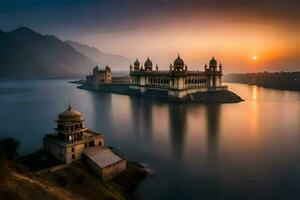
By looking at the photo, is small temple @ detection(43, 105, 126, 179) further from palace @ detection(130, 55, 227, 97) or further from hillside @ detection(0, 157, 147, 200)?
palace @ detection(130, 55, 227, 97)

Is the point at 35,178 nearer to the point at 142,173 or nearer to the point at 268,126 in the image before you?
the point at 142,173

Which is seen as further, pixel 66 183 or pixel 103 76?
pixel 103 76

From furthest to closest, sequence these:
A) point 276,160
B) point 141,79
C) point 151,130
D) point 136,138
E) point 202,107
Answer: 1. point 141,79
2. point 202,107
3. point 151,130
4. point 136,138
5. point 276,160

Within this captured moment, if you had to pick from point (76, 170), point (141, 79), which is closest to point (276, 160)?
point (76, 170)

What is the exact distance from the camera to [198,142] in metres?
49.6

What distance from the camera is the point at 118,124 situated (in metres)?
64.0

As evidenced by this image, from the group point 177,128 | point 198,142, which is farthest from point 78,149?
point 177,128

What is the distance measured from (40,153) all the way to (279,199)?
27071 millimetres

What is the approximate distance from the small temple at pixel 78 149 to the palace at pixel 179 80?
6590 centimetres

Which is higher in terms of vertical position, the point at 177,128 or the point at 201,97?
the point at 201,97

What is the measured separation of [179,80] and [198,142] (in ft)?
177

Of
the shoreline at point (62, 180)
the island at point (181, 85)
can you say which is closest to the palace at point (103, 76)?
the island at point (181, 85)

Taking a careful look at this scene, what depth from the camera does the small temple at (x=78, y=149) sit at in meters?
32.7

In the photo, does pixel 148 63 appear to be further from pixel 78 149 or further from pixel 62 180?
pixel 62 180
